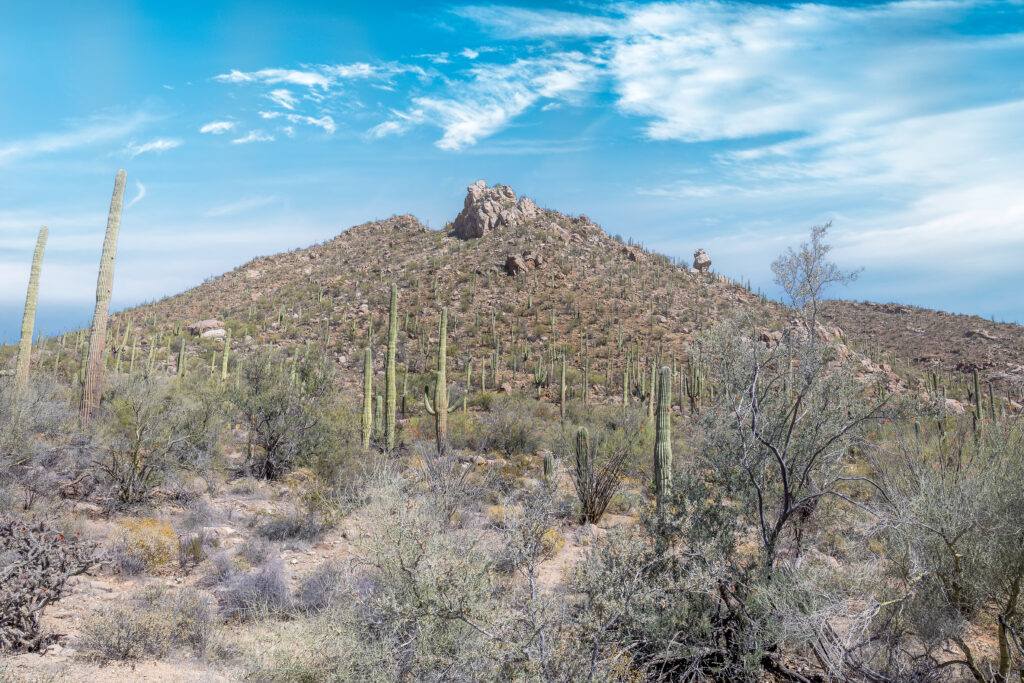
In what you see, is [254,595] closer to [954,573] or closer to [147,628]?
[147,628]

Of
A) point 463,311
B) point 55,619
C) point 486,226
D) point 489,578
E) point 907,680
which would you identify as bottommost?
point 55,619

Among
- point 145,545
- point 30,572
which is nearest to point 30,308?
point 145,545

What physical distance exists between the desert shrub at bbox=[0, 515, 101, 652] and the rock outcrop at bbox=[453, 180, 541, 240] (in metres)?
47.2

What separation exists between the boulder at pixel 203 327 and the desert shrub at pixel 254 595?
36.3 meters

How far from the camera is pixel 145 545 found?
291 inches

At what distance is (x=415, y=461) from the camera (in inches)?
486

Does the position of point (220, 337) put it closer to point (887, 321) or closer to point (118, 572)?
point (118, 572)

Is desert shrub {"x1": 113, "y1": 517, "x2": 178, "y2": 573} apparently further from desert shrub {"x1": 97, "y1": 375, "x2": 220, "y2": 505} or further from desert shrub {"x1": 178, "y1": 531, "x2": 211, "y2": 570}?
desert shrub {"x1": 97, "y1": 375, "x2": 220, "y2": 505}

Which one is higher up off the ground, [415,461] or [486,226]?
[486,226]

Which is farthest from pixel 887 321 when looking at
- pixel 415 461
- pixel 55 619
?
pixel 55 619

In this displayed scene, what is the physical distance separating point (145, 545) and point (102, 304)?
8.22m

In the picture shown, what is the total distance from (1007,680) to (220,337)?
41263 millimetres

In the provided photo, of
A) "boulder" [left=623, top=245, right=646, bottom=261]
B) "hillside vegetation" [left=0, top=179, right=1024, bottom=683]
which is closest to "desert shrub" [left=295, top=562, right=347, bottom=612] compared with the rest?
"hillside vegetation" [left=0, top=179, right=1024, bottom=683]

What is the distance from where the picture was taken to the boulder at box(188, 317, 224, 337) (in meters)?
38.3
